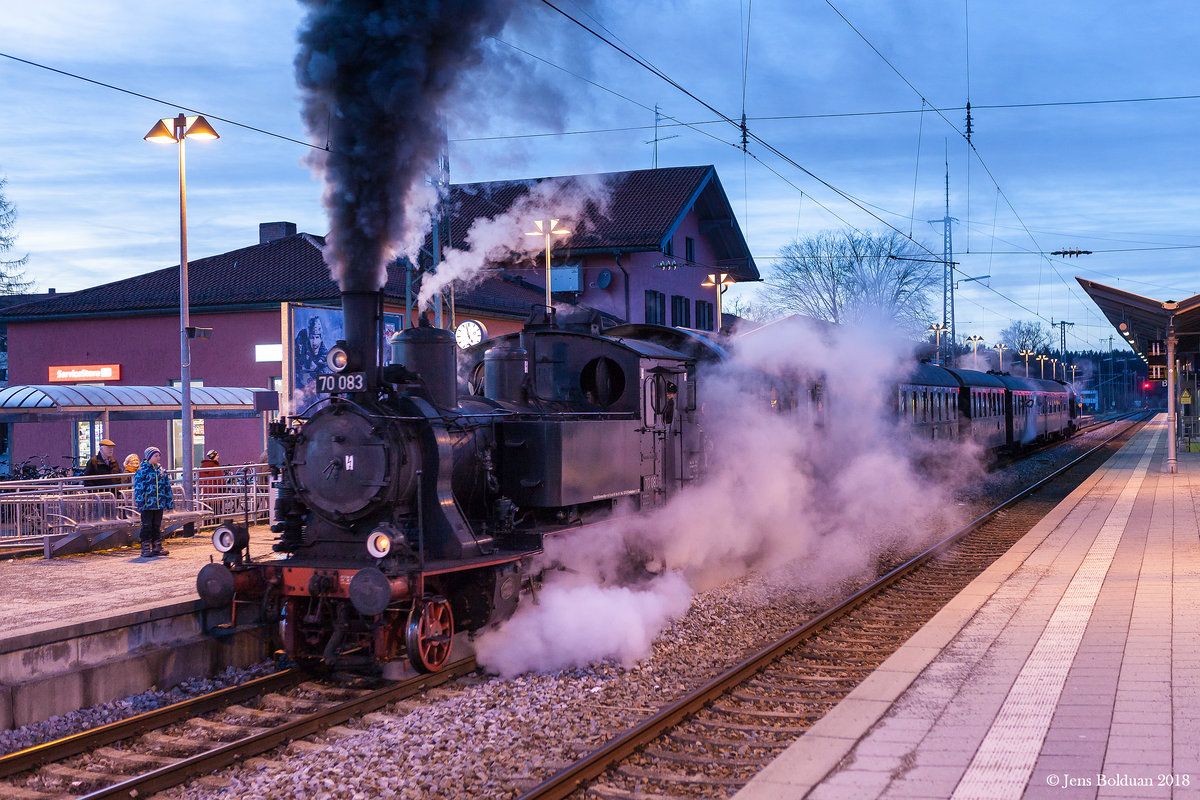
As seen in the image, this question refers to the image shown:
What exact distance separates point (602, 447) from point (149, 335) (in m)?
21.6

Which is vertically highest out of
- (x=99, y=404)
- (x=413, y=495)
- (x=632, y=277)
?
(x=632, y=277)

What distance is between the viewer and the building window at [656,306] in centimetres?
3419

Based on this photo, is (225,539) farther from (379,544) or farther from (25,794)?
(25,794)

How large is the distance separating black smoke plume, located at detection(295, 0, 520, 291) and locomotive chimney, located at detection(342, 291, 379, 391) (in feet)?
0.39

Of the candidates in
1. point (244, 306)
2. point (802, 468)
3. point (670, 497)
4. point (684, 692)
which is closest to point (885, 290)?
point (244, 306)

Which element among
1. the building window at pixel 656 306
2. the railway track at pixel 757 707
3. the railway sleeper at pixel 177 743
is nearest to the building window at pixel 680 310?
the building window at pixel 656 306

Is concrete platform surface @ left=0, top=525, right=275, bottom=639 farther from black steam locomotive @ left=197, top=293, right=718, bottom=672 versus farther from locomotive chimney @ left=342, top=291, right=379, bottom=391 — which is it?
locomotive chimney @ left=342, top=291, right=379, bottom=391

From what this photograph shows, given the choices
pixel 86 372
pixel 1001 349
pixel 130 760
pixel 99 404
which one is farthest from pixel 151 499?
pixel 1001 349

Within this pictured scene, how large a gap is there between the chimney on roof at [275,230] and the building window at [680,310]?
1345 centimetres

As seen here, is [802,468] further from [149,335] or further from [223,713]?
[149,335]

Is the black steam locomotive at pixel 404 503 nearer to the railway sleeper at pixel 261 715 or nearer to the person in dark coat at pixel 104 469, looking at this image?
the railway sleeper at pixel 261 715

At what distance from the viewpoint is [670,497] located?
1109 cm

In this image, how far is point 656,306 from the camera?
114ft

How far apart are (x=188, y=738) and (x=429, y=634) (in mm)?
1777
